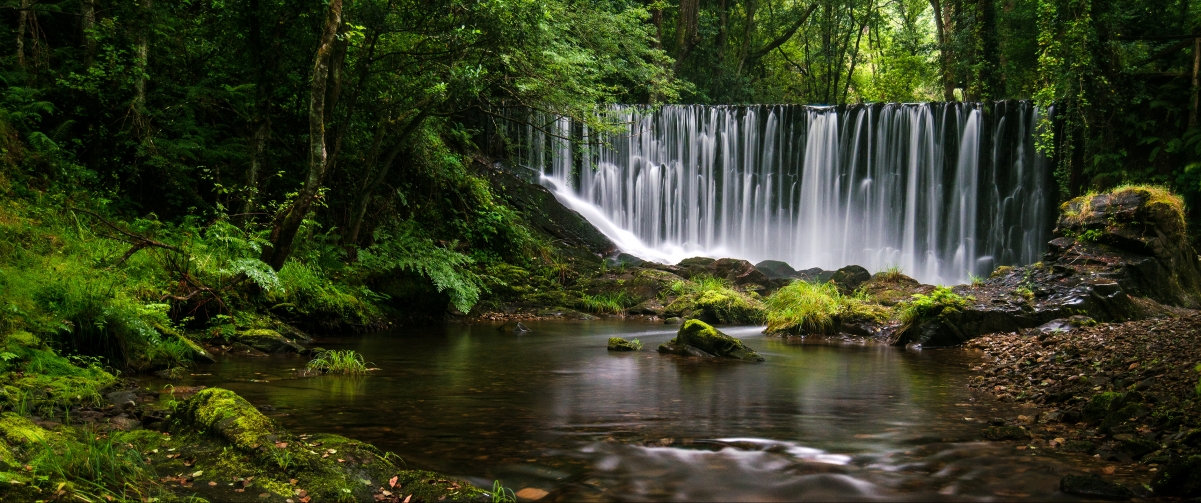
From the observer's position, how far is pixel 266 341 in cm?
905

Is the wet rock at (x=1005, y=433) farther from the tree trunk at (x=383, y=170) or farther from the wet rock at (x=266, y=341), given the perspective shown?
the tree trunk at (x=383, y=170)

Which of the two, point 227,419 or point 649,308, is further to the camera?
point 649,308

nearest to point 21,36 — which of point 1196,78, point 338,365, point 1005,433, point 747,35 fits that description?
point 338,365

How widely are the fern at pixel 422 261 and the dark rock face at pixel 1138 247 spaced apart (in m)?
10.6

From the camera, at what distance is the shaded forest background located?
8945mm

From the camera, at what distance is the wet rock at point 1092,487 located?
3963 millimetres

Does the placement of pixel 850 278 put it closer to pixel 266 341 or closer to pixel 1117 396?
pixel 1117 396

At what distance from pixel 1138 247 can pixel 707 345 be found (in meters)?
8.07

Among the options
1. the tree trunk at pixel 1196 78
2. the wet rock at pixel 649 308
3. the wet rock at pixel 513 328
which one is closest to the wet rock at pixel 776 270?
the wet rock at pixel 649 308

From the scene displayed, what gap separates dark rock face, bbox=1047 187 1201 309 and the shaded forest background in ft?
9.49

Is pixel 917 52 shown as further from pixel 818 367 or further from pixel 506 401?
pixel 506 401

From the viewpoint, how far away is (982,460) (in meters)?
4.74

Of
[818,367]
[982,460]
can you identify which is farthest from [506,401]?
[818,367]

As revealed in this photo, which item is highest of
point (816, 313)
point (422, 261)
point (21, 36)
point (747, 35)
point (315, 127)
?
point (747, 35)
